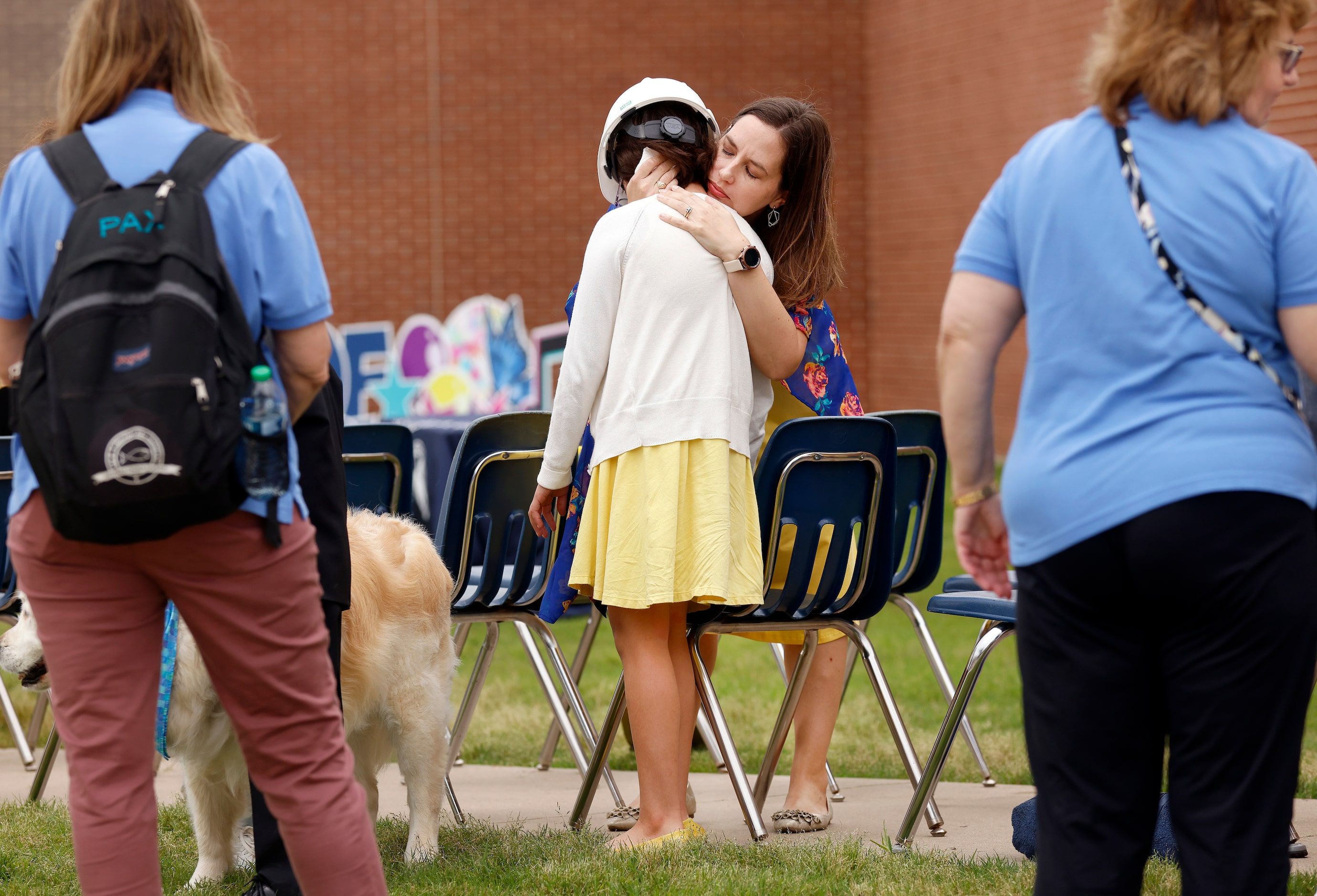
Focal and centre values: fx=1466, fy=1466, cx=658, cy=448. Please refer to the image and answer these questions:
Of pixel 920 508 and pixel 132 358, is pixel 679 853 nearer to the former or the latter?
pixel 920 508

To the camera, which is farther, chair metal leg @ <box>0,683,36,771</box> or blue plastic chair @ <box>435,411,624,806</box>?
chair metal leg @ <box>0,683,36,771</box>

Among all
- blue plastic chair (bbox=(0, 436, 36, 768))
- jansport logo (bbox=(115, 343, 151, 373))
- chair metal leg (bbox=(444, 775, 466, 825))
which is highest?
jansport logo (bbox=(115, 343, 151, 373))

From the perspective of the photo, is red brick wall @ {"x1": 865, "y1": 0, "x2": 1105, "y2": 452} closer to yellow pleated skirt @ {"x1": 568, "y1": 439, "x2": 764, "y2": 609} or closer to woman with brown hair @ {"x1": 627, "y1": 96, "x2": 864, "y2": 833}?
woman with brown hair @ {"x1": 627, "y1": 96, "x2": 864, "y2": 833}

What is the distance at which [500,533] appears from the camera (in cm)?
481

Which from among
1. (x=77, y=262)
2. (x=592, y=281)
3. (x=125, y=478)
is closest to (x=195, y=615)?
(x=125, y=478)

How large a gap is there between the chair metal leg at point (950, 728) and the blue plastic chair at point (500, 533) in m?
1.04

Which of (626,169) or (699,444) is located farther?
(626,169)

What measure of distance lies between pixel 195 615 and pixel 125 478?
1.10 feet

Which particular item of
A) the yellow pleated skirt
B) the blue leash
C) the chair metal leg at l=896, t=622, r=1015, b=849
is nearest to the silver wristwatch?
the yellow pleated skirt

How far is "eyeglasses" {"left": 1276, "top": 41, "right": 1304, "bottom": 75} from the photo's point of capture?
2.28 metres

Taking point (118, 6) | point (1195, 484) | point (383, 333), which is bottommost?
point (383, 333)

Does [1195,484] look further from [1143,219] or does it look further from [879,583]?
[879,583]

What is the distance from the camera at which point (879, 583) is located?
4.25m

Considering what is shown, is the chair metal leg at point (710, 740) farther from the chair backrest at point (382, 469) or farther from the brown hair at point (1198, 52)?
the brown hair at point (1198, 52)
